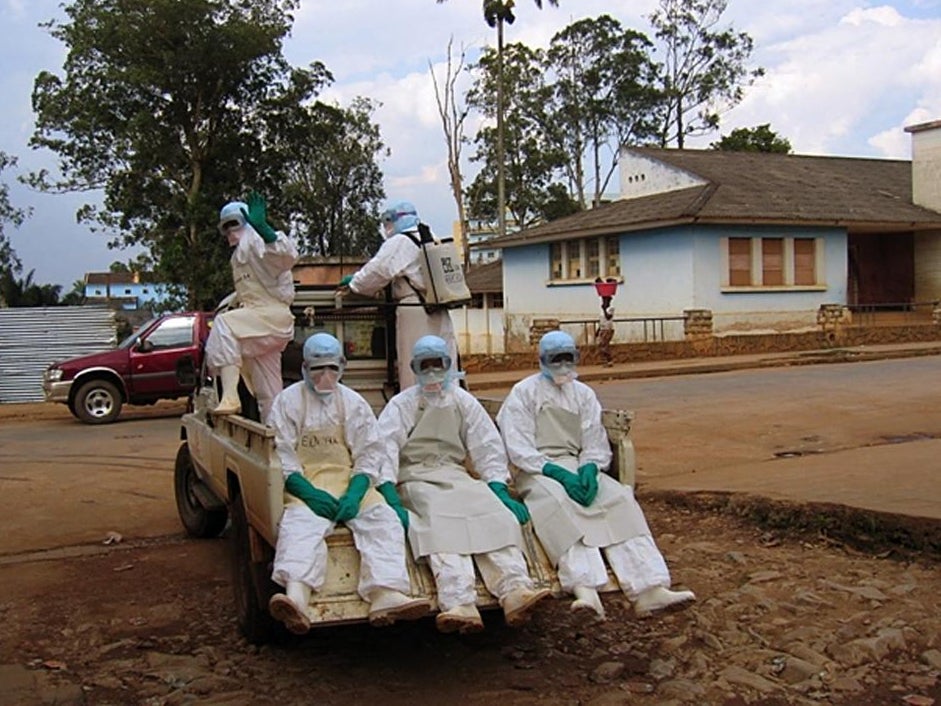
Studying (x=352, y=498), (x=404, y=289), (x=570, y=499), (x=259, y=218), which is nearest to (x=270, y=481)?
(x=352, y=498)

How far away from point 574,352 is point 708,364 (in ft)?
57.4

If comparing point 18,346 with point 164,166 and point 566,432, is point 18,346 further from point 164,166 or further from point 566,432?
point 566,432

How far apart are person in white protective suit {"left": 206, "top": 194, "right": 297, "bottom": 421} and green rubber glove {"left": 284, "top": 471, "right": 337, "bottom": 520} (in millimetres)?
2068

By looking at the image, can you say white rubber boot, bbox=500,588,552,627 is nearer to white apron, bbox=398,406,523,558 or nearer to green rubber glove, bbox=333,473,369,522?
white apron, bbox=398,406,523,558

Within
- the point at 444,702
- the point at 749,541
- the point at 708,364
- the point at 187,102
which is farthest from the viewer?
the point at 187,102

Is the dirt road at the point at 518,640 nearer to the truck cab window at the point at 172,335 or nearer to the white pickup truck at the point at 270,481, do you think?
the white pickup truck at the point at 270,481

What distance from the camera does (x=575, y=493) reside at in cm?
542

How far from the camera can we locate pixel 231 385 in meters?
7.20

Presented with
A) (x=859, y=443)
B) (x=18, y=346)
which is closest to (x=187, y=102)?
(x=18, y=346)

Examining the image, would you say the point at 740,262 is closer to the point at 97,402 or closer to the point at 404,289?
the point at 97,402

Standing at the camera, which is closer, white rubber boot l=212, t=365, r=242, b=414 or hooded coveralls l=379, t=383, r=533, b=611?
hooded coveralls l=379, t=383, r=533, b=611

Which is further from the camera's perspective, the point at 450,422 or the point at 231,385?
the point at 231,385

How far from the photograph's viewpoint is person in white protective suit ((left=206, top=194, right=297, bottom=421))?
23.9 ft

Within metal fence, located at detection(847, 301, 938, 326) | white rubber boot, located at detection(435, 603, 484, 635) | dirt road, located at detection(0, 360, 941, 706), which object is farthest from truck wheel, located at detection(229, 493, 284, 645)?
metal fence, located at detection(847, 301, 938, 326)
